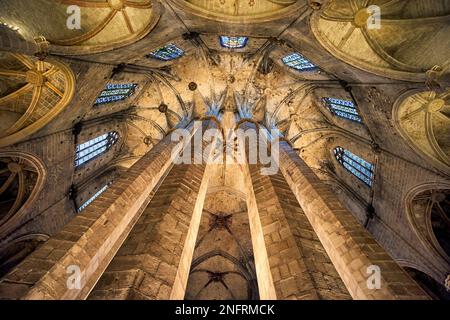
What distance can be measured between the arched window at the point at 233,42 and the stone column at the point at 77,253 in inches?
357

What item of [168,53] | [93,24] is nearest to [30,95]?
[93,24]

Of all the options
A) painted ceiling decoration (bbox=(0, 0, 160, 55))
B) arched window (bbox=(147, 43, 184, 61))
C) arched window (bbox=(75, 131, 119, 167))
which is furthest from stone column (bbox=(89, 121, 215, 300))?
arched window (bbox=(147, 43, 184, 61))

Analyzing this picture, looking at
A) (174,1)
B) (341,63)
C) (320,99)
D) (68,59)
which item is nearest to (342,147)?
(320,99)

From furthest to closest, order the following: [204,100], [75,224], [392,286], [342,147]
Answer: [204,100], [342,147], [75,224], [392,286]

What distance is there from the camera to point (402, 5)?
793 centimetres

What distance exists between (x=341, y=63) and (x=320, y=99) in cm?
470

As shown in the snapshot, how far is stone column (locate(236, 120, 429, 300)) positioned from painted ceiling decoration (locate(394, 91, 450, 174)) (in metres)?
4.91

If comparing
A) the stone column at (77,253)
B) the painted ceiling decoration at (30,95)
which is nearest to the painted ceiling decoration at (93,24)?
the painted ceiling decoration at (30,95)

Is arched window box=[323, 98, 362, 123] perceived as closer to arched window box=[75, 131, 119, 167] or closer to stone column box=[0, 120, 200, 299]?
stone column box=[0, 120, 200, 299]

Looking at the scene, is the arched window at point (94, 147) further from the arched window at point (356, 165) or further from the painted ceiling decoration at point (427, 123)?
the painted ceiling decoration at point (427, 123)

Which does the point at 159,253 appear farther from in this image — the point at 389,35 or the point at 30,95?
the point at 389,35

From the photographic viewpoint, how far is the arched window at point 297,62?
11.4 m

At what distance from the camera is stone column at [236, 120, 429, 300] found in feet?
10.3
